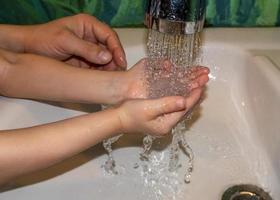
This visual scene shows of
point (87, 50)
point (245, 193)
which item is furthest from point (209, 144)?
point (87, 50)

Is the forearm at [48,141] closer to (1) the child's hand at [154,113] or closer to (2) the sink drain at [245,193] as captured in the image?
(1) the child's hand at [154,113]

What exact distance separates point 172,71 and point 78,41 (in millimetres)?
137

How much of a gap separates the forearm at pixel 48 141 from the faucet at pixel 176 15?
0.11 metres

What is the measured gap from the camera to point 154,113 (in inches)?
17.8

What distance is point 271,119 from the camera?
55 cm

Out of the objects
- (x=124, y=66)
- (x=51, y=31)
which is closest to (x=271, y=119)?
(x=124, y=66)

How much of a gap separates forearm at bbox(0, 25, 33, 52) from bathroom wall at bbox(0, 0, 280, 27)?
0.06 m

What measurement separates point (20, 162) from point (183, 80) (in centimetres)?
19

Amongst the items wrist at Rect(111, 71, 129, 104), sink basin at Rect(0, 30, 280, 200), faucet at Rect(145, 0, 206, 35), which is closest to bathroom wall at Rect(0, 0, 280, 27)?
sink basin at Rect(0, 30, 280, 200)

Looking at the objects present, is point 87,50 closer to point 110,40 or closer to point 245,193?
point 110,40

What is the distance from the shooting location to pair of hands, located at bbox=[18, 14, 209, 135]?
45 centimetres

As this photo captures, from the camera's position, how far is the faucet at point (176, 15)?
38cm

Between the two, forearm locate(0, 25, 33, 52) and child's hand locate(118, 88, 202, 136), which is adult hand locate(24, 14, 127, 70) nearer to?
forearm locate(0, 25, 33, 52)

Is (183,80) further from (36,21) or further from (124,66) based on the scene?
(36,21)
